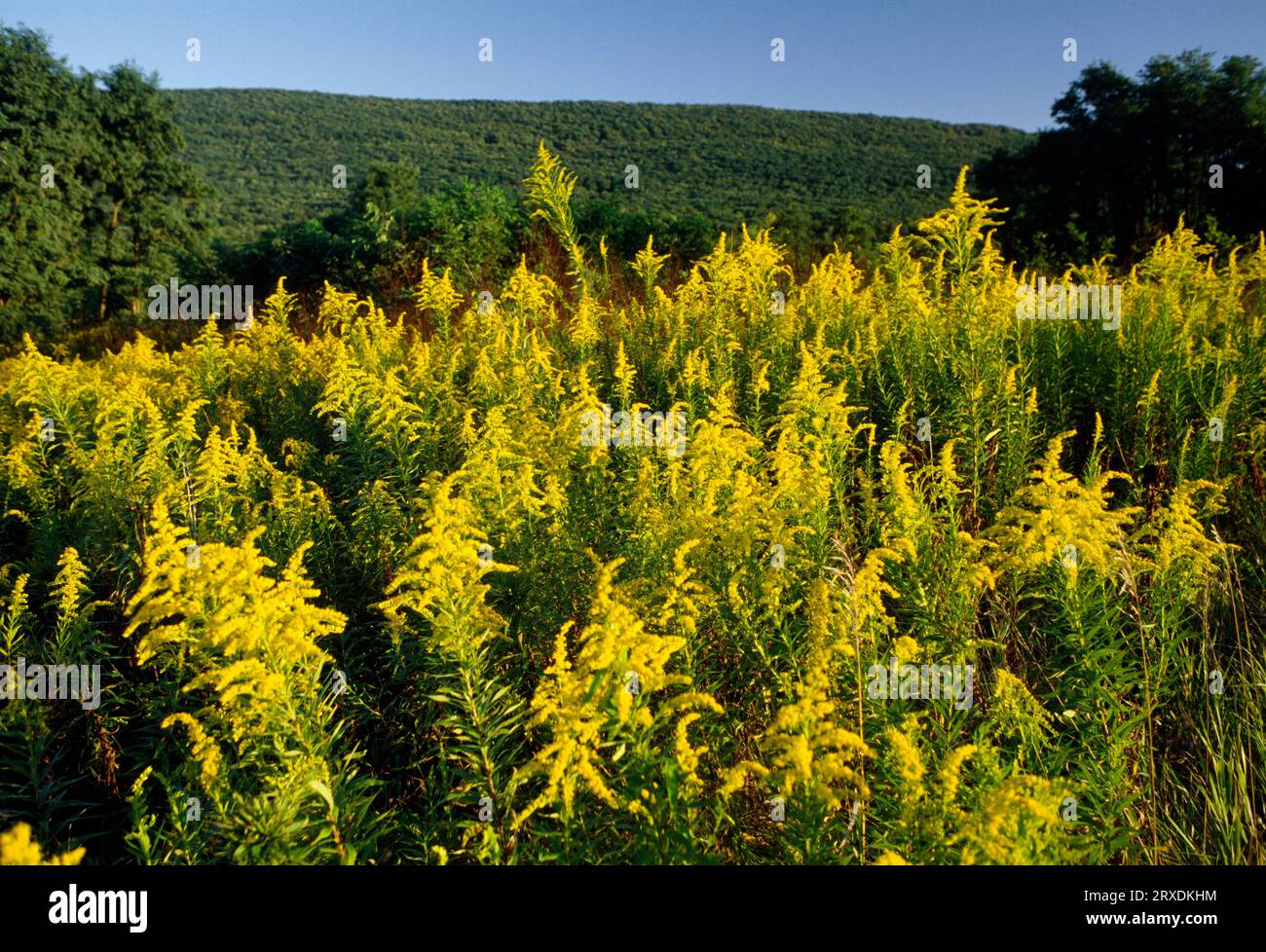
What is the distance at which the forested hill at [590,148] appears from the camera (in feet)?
158

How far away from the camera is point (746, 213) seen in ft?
127

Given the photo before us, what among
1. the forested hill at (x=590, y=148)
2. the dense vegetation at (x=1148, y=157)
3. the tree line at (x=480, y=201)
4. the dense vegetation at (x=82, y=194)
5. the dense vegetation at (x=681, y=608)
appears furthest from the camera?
the forested hill at (x=590, y=148)

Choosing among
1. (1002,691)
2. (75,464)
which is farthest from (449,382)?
(1002,691)

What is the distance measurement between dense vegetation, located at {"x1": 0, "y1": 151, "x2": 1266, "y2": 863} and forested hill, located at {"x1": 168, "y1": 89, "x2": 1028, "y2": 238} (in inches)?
1297

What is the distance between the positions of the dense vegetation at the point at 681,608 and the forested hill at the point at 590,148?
32.9m

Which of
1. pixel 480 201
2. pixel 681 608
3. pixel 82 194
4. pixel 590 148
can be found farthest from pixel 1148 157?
pixel 590 148

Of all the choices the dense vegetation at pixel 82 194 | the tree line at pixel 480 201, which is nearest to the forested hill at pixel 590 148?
the tree line at pixel 480 201

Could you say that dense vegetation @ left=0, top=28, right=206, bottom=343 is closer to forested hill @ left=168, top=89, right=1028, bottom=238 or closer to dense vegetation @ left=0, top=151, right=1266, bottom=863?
forested hill @ left=168, top=89, right=1028, bottom=238

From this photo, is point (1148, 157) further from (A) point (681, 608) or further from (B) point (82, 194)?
(B) point (82, 194)

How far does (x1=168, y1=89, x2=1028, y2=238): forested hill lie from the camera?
Result: 48.1 m

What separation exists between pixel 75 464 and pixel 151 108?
41784 millimetres

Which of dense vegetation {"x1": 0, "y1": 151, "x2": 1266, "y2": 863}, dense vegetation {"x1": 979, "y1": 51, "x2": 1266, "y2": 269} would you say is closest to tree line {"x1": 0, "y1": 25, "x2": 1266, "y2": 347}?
dense vegetation {"x1": 979, "y1": 51, "x2": 1266, "y2": 269}

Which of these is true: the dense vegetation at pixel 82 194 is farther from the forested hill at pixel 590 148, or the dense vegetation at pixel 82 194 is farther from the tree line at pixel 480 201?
the forested hill at pixel 590 148

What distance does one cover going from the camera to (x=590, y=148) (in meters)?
64.6
